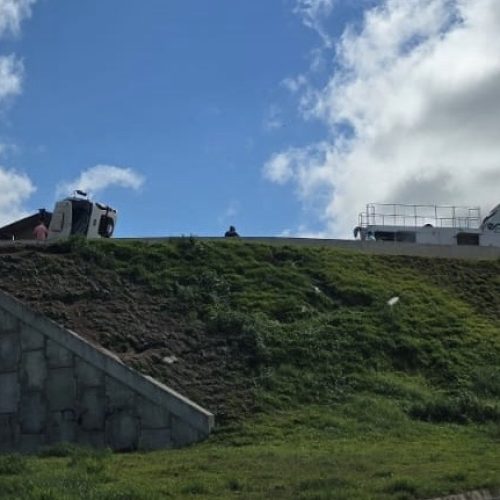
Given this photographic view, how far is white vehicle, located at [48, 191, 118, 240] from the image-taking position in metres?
35.8

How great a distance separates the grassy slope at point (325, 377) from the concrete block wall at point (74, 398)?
124 cm

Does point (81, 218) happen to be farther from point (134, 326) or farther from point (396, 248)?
point (134, 326)

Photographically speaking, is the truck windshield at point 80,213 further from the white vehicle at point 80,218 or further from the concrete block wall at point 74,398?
the concrete block wall at point 74,398

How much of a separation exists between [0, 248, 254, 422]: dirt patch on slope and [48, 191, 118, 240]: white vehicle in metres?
12.1

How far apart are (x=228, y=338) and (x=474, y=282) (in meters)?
10.4

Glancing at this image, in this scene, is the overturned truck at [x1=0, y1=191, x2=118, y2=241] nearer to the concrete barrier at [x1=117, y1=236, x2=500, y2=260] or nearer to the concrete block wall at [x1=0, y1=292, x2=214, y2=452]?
the concrete barrier at [x1=117, y1=236, x2=500, y2=260]

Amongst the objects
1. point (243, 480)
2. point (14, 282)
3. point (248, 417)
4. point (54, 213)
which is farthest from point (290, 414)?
point (54, 213)

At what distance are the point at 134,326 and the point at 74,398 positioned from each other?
8.28ft

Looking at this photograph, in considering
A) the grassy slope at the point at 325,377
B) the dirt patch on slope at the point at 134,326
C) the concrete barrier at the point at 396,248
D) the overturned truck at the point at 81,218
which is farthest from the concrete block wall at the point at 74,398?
the overturned truck at the point at 81,218

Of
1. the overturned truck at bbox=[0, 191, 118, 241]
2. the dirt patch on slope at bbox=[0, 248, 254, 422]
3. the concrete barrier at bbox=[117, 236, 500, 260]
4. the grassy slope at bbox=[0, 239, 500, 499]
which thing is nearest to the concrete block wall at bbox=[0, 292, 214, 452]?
the dirt patch on slope at bbox=[0, 248, 254, 422]

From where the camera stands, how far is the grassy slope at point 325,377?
37.3ft

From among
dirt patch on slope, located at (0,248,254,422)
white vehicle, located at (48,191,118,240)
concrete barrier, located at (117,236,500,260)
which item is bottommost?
dirt patch on slope, located at (0,248,254,422)

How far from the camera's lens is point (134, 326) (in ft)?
66.3

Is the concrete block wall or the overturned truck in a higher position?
the overturned truck
